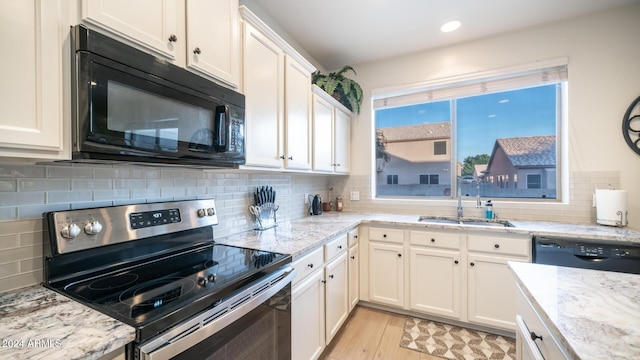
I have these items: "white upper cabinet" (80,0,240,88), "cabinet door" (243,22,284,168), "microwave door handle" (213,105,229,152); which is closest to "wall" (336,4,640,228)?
"cabinet door" (243,22,284,168)

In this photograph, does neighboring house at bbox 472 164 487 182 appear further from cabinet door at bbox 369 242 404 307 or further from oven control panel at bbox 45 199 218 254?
oven control panel at bbox 45 199 218 254

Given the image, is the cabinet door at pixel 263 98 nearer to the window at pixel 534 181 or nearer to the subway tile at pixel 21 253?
the subway tile at pixel 21 253

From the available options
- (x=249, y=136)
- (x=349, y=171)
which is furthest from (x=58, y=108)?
(x=349, y=171)

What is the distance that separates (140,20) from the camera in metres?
0.97

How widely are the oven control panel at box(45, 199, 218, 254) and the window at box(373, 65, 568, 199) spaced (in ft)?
7.57

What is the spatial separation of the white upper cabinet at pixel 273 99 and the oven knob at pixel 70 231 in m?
0.76

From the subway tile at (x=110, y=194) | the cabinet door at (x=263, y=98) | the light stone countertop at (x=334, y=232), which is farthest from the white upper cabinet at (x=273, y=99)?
the subway tile at (x=110, y=194)

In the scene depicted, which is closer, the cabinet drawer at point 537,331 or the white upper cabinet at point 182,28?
the cabinet drawer at point 537,331

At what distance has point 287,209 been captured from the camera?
7.98 feet

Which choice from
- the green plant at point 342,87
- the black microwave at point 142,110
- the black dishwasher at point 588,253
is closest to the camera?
the black microwave at point 142,110

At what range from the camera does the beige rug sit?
191 cm

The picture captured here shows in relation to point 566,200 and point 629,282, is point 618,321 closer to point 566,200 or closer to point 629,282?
point 629,282

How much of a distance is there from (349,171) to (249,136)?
1867 mm

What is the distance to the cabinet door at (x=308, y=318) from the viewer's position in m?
1.45
